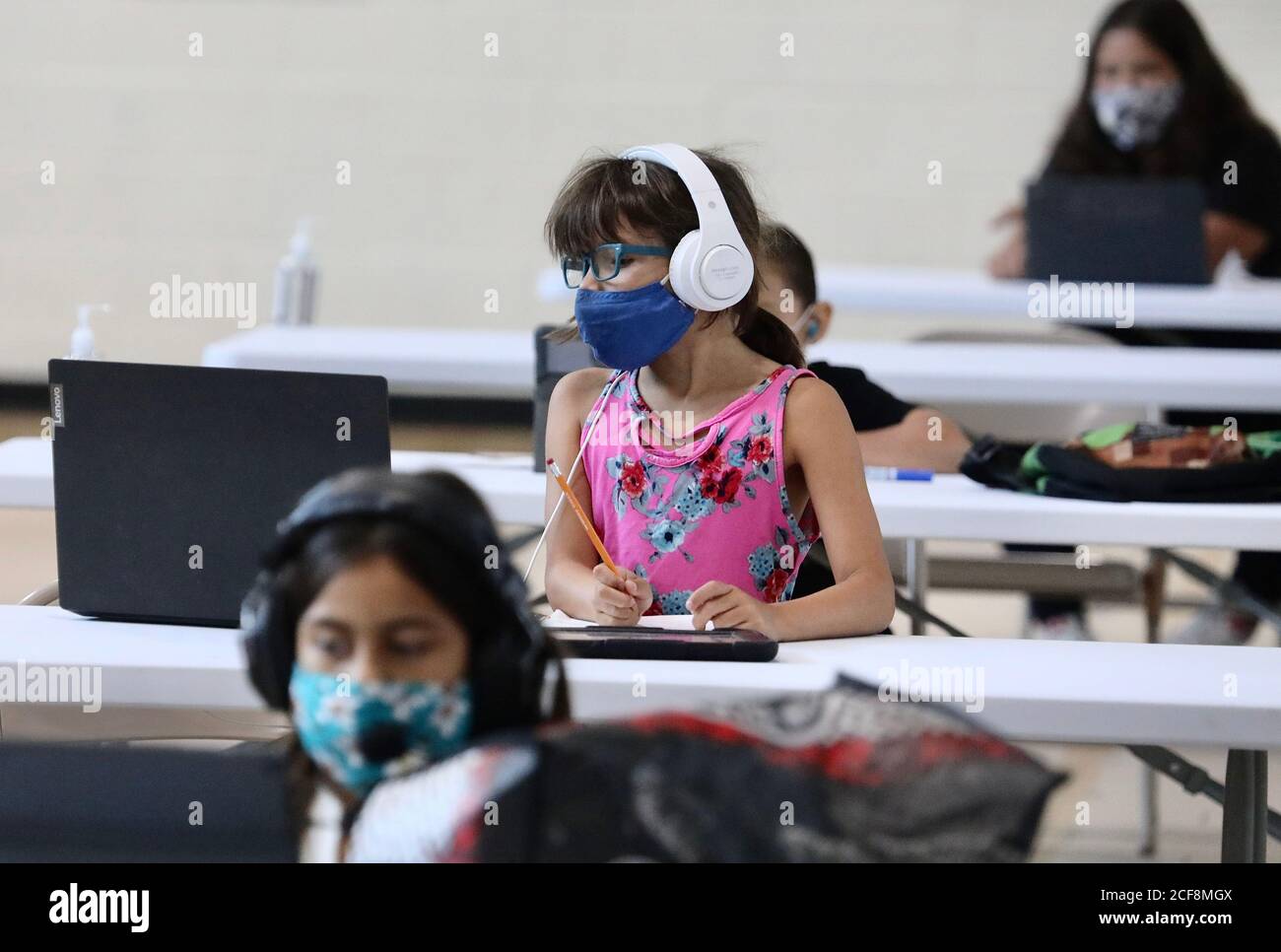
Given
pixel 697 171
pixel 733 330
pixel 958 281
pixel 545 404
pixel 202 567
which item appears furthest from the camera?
pixel 958 281

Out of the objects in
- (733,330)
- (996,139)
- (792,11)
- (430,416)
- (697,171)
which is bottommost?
(430,416)

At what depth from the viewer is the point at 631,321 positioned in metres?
1.79

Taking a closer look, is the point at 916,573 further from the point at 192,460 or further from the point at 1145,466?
the point at 192,460

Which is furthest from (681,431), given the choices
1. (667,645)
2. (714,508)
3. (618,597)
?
(667,645)

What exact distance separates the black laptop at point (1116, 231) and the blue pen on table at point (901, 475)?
1391 millimetres

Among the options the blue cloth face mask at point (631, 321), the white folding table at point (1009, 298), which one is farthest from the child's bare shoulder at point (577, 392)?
the white folding table at point (1009, 298)

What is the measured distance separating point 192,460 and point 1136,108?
9.06ft

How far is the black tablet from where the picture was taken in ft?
4.93

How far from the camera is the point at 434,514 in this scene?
2.82ft

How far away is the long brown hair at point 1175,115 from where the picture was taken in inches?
146
